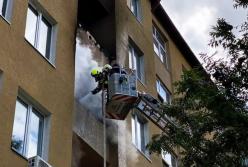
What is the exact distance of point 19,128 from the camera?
12.1m

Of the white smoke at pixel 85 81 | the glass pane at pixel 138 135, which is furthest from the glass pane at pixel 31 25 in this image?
the glass pane at pixel 138 135

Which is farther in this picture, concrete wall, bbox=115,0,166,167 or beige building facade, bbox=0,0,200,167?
concrete wall, bbox=115,0,166,167

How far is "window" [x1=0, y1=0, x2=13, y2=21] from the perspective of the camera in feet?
42.1

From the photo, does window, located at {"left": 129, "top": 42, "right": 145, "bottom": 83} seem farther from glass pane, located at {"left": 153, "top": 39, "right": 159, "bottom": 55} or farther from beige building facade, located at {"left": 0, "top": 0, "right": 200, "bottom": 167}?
glass pane, located at {"left": 153, "top": 39, "right": 159, "bottom": 55}

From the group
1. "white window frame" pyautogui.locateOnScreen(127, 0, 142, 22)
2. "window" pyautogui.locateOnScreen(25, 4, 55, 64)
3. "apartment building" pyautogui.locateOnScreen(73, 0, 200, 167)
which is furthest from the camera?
"white window frame" pyautogui.locateOnScreen(127, 0, 142, 22)

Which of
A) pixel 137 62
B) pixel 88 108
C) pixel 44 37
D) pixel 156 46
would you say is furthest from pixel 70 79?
pixel 156 46

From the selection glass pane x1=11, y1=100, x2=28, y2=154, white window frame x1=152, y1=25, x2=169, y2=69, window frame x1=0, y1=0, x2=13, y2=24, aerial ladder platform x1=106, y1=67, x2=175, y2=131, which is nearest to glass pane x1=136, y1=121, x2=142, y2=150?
aerial ladder platform x1=106, y1=67, x2=175, y2=131

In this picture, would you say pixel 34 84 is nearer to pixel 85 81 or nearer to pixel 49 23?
pixel 49 23

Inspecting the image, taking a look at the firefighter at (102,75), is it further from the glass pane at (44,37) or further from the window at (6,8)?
the window at (6,8)

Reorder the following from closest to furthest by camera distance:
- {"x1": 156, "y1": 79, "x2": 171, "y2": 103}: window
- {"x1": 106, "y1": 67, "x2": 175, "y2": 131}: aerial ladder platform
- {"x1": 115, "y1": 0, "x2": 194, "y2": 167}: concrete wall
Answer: {"x1": 106, "y1": 67, "x2": 175, "y2": 131}: aerial ladder platform → {"x1": 115, "y1": 0, "x2": 194, "y2": 167}: concrete wall → {"x1": 156, "y1": 79, "x2": 171, "y2": 103}: window

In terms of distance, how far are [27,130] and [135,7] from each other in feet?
38.3

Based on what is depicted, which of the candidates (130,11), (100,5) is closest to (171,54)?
(130,11)

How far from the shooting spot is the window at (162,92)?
2247 centimetres

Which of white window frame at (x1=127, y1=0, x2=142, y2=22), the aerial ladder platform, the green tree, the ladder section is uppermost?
white window frame at (x1=127, y1=0, x2=142, y2=22)
